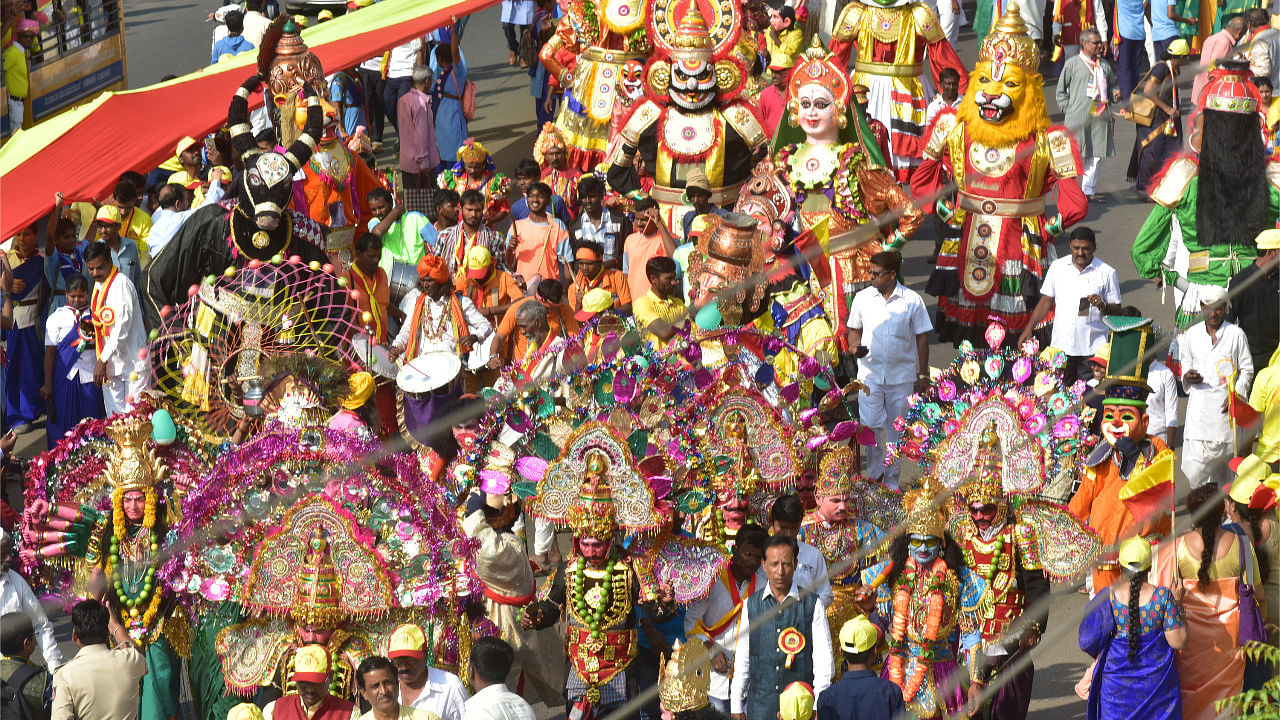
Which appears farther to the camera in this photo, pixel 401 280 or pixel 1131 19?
pixel 1131 19

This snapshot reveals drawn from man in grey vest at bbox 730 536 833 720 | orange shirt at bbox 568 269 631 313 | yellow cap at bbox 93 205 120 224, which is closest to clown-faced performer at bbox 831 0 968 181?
orange shirt at bbox 568 269 631 313

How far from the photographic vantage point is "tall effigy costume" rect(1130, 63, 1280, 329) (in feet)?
40.0

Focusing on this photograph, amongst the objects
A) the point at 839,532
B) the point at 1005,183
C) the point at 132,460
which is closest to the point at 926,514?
the point at 839,532

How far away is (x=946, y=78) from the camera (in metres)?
15.7

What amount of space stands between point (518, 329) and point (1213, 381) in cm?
390

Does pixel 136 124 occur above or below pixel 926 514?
below

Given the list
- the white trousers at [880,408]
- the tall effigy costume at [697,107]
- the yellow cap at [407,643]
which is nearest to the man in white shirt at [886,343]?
the white trousers at [880,408]

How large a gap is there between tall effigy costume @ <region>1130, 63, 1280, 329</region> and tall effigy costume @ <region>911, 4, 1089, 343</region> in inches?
21.5

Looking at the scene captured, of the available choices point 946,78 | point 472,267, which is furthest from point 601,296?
point 946,78

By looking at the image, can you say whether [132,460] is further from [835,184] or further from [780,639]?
[835,184]

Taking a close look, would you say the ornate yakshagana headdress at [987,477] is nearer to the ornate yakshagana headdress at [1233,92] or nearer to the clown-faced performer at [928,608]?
the clown-faced performer at [928,608]

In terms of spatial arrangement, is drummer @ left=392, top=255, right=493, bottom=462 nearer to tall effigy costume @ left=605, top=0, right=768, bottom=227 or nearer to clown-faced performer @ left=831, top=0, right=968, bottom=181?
tall effigy costume @ left=605, top=0, right=768, bottom=227

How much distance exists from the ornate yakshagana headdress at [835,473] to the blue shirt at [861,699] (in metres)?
1.55

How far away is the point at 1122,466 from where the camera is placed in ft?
32.9
